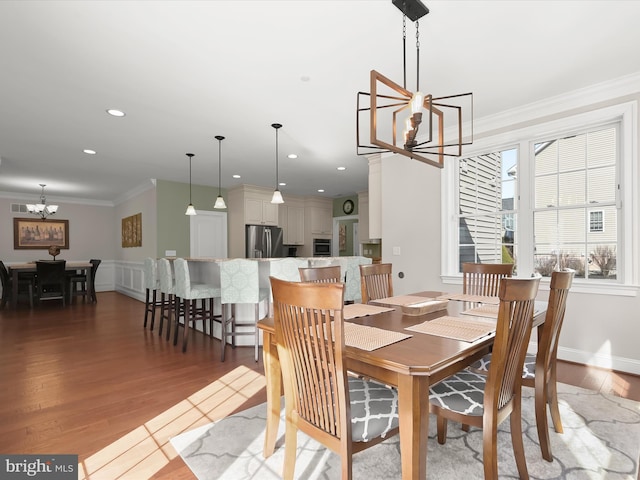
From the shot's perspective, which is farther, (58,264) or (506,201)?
(58,264)

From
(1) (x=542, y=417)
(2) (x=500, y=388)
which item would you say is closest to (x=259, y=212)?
(1) (x=542, y=417)

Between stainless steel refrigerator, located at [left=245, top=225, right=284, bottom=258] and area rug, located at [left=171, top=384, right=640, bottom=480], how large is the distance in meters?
5.01

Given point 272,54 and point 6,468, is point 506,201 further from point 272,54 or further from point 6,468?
point 6,468

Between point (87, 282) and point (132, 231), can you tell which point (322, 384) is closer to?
point (87, 282)

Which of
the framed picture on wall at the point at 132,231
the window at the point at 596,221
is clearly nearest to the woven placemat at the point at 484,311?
the window at the point at 596,221

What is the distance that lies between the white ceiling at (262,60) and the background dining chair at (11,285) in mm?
3466

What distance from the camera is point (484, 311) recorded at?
1989 millimetres

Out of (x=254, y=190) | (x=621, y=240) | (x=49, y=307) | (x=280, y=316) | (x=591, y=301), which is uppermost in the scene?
(x=254, y=190)

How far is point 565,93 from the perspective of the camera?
3135 millimetres

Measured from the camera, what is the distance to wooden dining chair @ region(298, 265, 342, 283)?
7.27ft

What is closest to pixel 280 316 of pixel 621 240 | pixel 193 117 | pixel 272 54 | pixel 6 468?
pixel 6 468

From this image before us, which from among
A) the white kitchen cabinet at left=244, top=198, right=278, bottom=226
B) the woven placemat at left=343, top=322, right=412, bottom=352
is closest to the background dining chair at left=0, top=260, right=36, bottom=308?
the white kitchen cabinet at left=244, top=198, right=278, bottom=226

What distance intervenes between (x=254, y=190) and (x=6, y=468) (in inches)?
236

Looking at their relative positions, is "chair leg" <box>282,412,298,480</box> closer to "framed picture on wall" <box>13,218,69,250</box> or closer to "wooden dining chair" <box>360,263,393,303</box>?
"wooden dining chair" <box>360,263,393,303</box>
